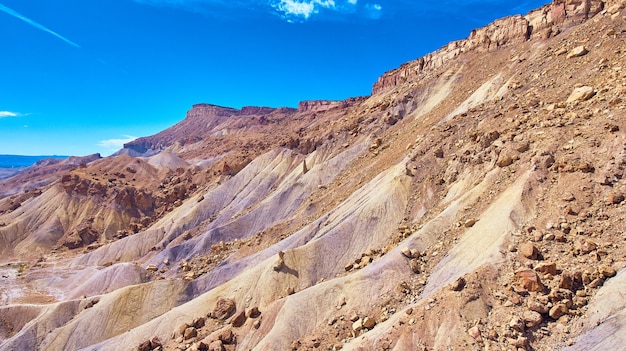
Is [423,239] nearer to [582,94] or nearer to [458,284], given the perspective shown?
[458,284]

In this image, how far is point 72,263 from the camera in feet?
154

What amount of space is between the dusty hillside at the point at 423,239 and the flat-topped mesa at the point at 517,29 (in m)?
0.19

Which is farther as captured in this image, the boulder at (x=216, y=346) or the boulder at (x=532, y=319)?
the boulder at (x=216, y=346)

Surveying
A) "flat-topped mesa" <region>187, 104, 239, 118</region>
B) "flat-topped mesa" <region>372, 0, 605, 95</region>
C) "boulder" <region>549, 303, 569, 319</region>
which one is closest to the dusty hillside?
"boulder" <region>549, 303, 569, 319</region>

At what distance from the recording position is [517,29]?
139 ft

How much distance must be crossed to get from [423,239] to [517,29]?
34975 millimetres

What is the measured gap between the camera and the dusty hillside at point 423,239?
40.8ft

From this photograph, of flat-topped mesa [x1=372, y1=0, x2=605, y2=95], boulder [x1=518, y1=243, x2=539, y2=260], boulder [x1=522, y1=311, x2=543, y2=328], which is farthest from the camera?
Result: flat-topped mesa [x1=372, y1=0, x2=605, y2=95]

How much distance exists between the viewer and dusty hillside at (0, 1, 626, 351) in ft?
40.8

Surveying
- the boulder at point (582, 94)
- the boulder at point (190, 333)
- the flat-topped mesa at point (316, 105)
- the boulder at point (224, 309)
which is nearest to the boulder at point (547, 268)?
the boulder at point (582, 94)

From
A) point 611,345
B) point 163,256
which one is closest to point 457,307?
point 611,345

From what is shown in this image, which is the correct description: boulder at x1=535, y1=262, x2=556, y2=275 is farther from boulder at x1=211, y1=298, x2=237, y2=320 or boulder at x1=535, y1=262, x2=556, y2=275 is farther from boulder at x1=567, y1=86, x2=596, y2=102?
boulder at x1=211, y1=298, x2=237, y2=320

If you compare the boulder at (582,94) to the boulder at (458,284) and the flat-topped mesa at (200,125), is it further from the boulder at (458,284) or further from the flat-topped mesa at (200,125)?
the flat-topped mesa at (200,125)

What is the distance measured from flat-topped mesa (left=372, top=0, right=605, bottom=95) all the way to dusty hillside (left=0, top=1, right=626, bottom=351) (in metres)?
0.19
